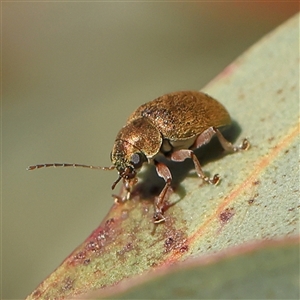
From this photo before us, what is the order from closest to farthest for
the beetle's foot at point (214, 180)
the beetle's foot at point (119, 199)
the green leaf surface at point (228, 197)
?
the green leaf surface at point (228, 197) → the beetle's foot at point (214, 180) → the beetle's foot at point (119, 199)

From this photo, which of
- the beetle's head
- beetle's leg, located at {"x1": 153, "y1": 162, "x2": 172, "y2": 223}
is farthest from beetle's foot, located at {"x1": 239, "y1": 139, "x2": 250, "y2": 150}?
the beetle's head

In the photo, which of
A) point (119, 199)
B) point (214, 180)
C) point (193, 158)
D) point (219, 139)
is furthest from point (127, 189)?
point (219, 139)

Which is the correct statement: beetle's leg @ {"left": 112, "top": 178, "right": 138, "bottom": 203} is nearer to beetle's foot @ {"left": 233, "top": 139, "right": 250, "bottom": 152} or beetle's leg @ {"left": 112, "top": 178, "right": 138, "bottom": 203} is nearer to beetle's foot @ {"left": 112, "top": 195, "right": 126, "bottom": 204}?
beetle's foot @ {"left": 112, "top": 195, "right": 126, "bottom": 204}

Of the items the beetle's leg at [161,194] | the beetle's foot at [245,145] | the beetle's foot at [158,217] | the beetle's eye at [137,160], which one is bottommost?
the beetle's foot at [245,145]

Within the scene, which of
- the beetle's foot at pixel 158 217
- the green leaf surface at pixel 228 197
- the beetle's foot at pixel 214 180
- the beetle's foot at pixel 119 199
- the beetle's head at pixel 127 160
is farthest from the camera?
the beetle's head at pixel 127 160

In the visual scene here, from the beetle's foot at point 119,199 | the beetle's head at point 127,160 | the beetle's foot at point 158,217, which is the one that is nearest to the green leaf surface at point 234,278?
the beetle's foot at point 158,217

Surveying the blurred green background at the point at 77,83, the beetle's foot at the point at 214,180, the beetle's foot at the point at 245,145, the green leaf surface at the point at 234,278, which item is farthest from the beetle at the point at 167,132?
the green leaf surface at the point at 234,278

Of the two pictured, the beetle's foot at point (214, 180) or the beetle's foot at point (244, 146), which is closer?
the beetle's foot at point (214, 180)

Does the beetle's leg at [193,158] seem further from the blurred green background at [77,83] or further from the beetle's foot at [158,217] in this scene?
the blurred green background at [77,83]

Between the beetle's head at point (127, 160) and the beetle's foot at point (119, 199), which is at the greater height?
the beetle's head at point (127, 160)
